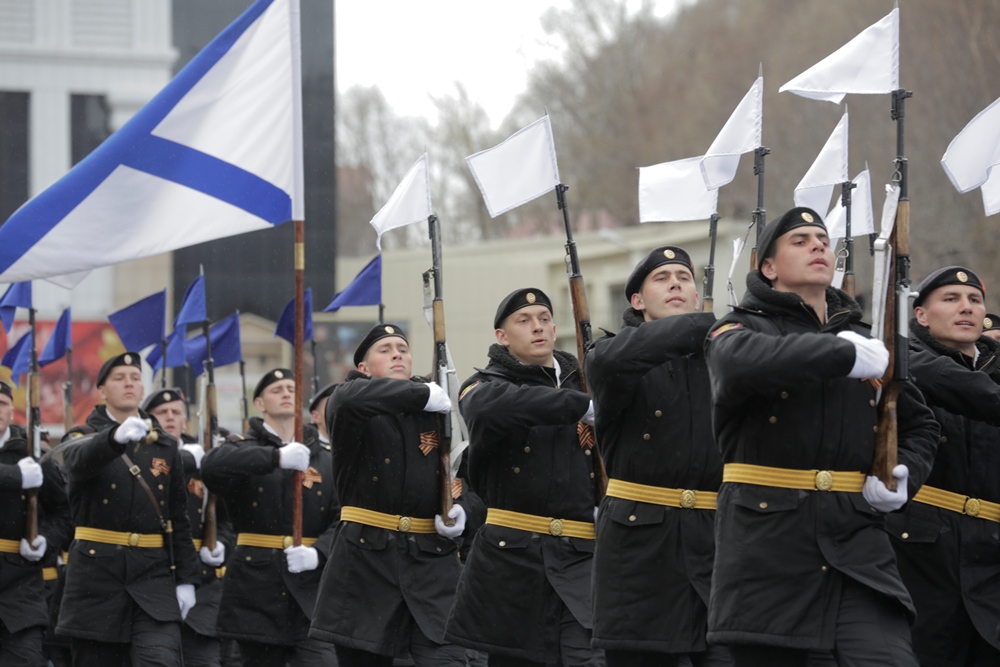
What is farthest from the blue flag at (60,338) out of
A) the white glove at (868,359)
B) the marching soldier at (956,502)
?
the white glove at (868,359)

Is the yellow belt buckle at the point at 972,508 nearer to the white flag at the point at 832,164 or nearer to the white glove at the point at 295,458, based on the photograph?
the white flag at the point at 832,164

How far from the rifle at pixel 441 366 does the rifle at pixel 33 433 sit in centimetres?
350

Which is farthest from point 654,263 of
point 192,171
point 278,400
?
point 278,400

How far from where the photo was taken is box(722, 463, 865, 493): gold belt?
5488mm

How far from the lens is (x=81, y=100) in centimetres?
3247

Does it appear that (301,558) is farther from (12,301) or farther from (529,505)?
(12,301)

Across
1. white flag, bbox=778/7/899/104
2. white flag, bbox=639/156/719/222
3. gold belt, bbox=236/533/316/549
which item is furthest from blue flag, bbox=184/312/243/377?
white flag, bbox=778/7/899/104

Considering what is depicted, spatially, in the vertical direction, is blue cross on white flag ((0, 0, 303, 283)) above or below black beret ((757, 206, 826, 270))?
above

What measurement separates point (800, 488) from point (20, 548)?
682 cm

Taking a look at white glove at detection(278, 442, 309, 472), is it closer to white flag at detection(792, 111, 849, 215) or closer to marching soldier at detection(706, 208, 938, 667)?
white flag at detection(792, 111, 849, 215)

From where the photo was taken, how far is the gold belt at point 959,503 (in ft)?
22.9

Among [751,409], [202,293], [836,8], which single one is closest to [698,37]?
[836,8]

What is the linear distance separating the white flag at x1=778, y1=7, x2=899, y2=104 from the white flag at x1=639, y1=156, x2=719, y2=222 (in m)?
2.21

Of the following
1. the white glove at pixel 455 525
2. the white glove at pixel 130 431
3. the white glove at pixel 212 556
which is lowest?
the white glove at pixel 212 556
